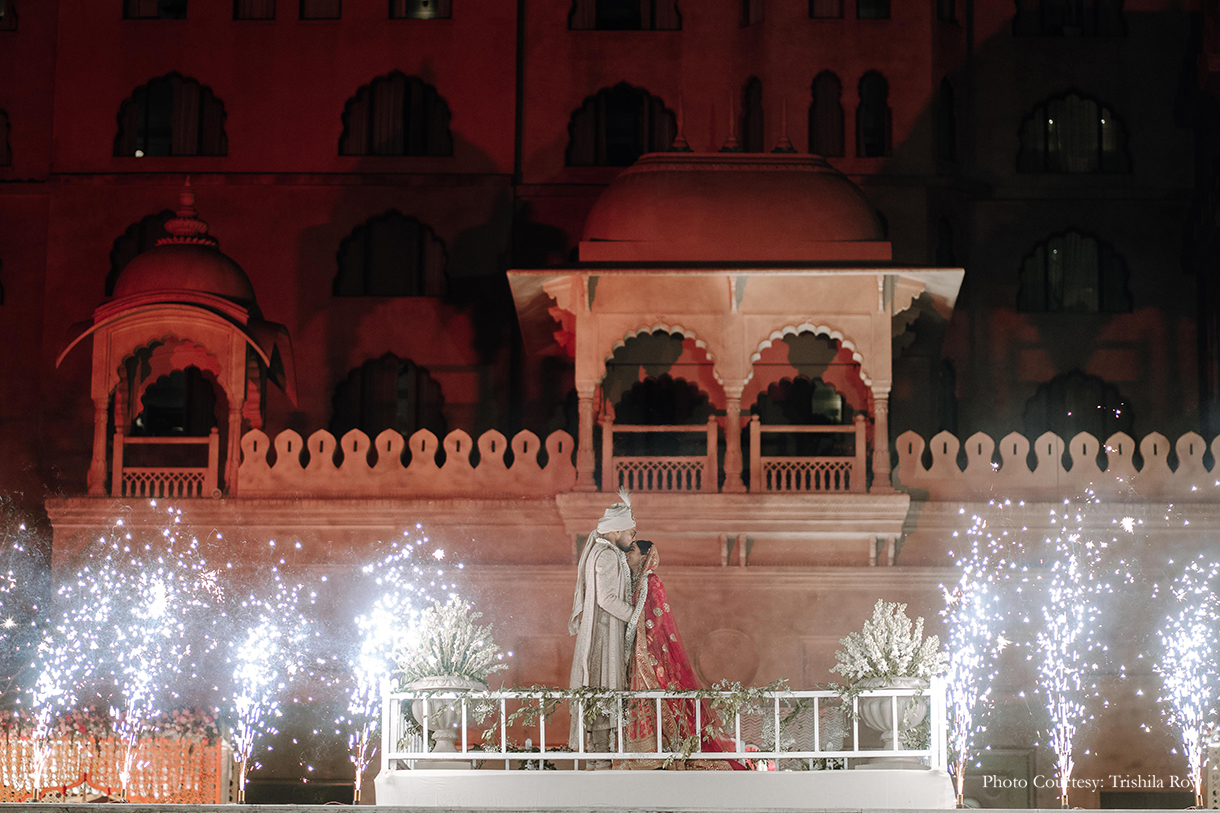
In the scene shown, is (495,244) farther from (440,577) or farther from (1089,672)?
(1089,672)

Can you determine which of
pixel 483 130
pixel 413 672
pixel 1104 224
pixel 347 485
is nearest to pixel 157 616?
pixel 347 485

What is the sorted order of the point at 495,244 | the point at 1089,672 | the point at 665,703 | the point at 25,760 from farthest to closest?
the point at 495,244 → the point at 1089,672 → the point at 25,760 → the point at 665,703

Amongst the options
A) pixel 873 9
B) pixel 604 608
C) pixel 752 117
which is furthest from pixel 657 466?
pixel 873 9

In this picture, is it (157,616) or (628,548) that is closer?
(628,548)

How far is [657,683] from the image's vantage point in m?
11.4

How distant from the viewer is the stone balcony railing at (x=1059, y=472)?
52.5 feet

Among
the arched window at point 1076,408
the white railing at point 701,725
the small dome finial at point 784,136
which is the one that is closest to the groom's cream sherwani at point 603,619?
the white railing at point 701,725

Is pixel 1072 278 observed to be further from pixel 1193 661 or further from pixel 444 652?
pixel 444 652

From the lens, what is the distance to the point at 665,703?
37.5 ft

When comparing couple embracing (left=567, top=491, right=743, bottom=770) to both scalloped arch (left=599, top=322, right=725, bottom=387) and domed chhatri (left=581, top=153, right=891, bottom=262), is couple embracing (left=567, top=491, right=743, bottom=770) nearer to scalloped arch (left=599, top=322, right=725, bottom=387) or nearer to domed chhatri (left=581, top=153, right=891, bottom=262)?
scalloped arch (left=599, top=322, right=725, bottom=387)

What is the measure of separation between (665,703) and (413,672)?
179 cm

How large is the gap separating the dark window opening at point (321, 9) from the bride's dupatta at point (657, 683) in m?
11.8

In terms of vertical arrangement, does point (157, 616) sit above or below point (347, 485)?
below

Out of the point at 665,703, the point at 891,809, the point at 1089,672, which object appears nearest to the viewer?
the point at 891,809
